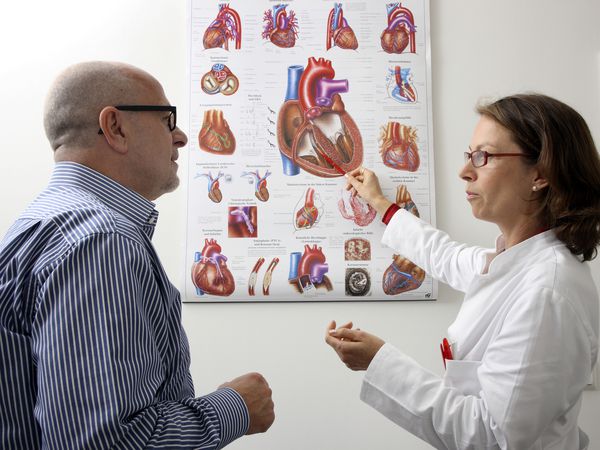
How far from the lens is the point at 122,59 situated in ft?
5.41

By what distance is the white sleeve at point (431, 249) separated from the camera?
1.37m

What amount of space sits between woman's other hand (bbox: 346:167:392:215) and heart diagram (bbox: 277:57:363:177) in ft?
0.10

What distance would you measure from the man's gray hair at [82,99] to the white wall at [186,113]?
63 cm

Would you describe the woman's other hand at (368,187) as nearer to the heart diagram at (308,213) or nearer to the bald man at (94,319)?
the heart diagram at (308,213)

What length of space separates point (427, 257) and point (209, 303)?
2.26 feet

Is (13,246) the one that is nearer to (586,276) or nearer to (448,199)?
(586,276)

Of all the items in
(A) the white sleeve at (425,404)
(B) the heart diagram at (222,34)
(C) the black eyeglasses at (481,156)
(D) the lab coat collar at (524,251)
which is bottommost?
(A) the white sleeve at (425,404)

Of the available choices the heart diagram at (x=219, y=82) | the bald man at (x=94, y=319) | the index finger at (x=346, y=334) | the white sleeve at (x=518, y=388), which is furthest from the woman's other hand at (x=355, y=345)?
the heart diagram at (x=219, y=82)

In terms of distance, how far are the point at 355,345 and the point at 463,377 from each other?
0.24 meters

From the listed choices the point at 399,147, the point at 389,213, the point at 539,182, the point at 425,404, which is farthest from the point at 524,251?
the point at 399,147

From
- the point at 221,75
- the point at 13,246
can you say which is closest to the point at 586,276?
the point at 13,246

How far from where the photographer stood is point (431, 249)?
A: 57.1 inches

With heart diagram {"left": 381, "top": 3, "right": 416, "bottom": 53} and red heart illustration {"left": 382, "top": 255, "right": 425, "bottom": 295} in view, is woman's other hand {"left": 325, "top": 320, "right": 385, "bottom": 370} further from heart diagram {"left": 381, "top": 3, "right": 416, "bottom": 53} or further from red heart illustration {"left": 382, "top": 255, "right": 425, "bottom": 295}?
heart diagram {"left": 381, "top": 3, "right": 416, "bottom": 53}

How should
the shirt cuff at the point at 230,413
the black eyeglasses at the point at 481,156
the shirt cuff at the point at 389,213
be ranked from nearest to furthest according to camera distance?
the shirt cuff at the point at 230,413 → the black eyeglasses at the point at 481,156 → the shirt cuff at the point at 389,213
